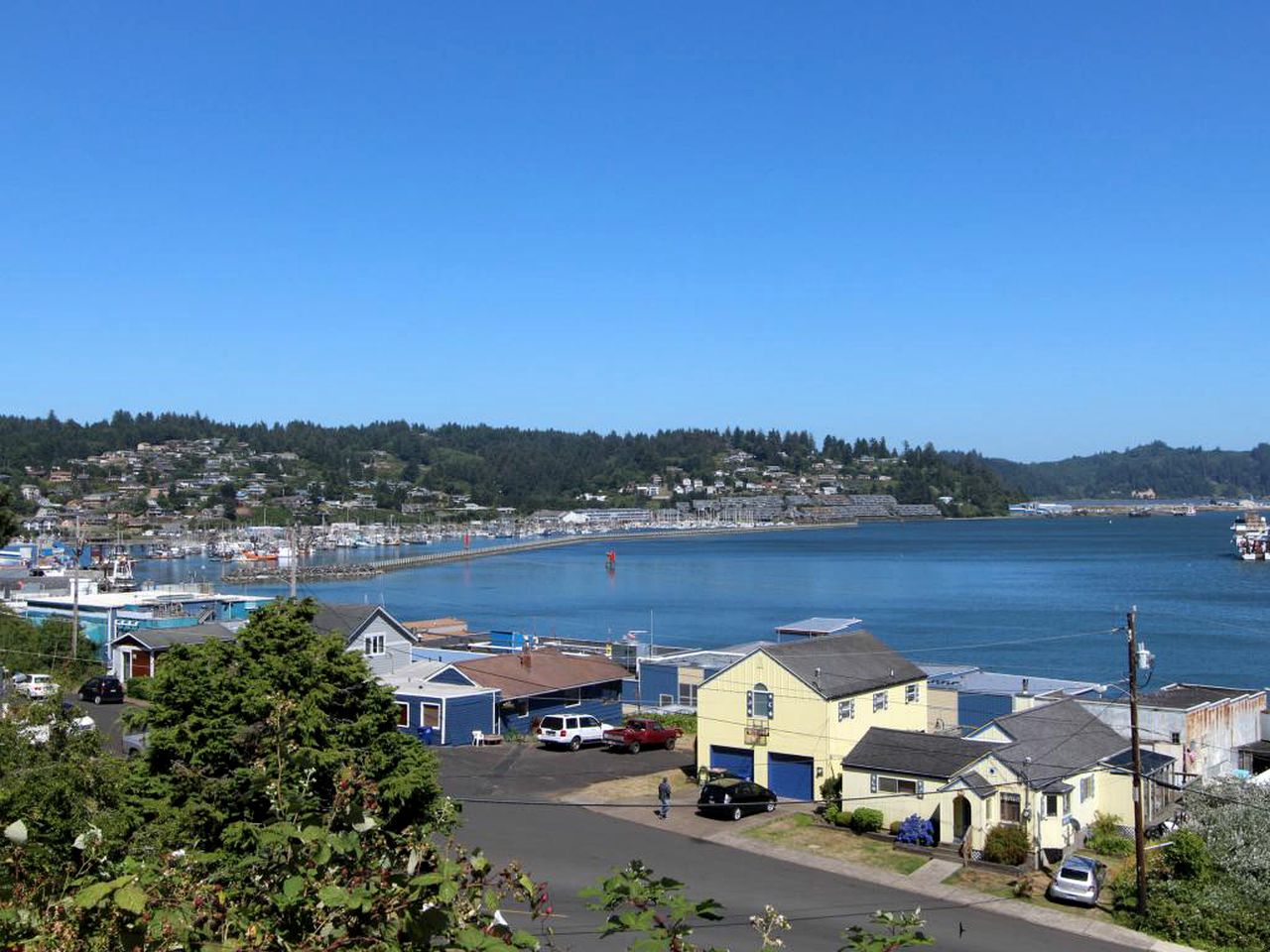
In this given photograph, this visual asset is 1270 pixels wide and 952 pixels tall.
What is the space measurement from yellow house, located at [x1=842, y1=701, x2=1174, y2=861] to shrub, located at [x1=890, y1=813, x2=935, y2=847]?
16cm

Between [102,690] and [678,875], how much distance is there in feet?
63.3

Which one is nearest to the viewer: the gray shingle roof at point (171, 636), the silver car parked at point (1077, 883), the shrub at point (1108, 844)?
the silver car parked at point (1077, 883)

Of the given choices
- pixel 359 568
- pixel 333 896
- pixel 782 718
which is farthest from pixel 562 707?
pixel 359 568

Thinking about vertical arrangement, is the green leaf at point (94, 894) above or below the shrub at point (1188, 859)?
above

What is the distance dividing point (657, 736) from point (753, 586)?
7632 cm

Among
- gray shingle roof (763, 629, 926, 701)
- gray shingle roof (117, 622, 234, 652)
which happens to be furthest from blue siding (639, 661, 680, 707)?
gray shingle roof (117, 622, 234, 652)

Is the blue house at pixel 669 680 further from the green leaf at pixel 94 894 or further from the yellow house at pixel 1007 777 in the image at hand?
the green leaf at pixel 94 894

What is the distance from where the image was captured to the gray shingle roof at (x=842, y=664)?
73.3ft

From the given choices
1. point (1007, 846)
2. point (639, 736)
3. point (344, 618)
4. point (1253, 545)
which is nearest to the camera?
point (1007, 846)

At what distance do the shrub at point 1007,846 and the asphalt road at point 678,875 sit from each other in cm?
156

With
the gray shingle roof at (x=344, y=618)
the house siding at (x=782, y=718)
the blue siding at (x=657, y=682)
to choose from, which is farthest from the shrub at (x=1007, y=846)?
the gray shingle roof at (x=344, y=618)

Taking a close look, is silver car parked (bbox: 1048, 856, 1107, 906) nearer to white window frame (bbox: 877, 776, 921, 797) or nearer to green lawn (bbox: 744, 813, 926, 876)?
green lawn (bbox: 744, 813, 926, 876)

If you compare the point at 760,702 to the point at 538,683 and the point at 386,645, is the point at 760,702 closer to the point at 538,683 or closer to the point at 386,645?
the point at 538,683

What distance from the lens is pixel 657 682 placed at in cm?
3328
